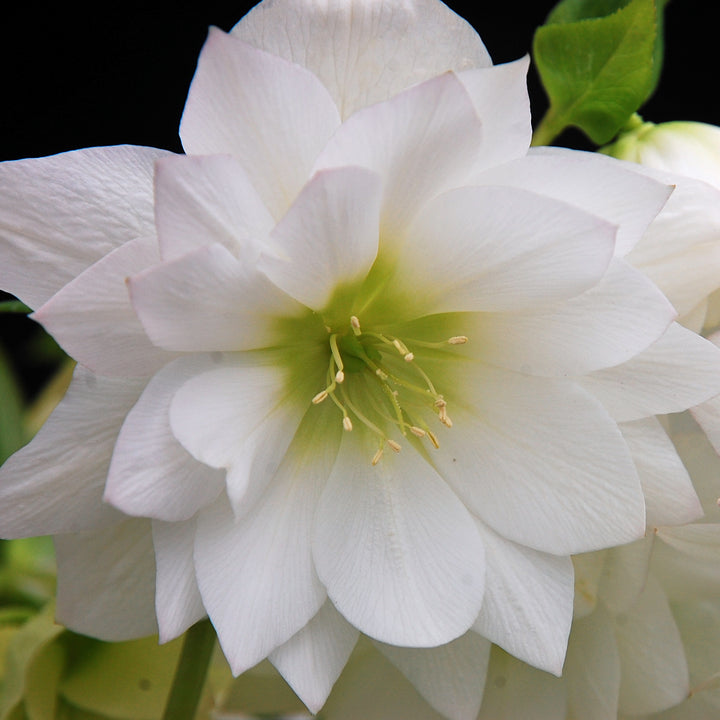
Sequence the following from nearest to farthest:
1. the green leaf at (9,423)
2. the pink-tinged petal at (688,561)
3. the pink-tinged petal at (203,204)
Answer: the pink-tinged petal at (203,204)
the pink-tinged petal at (688,561)
the green leaf at (9,423)

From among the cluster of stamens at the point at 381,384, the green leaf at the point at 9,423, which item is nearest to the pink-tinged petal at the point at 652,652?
the cluster of stamens at the point at 381,384

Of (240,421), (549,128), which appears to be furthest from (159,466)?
(549,128)

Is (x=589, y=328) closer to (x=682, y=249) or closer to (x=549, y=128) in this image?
(x=682, y=249)

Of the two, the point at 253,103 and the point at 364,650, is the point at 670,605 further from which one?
the point at 253,103

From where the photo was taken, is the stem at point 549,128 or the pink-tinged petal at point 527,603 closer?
the pink-tinged petal at point 527,603

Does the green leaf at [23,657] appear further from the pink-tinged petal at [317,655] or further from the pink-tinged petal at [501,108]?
the pink-tinged petal at [501,108]

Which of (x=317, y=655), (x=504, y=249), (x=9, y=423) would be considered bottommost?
(x=9, y=423)
